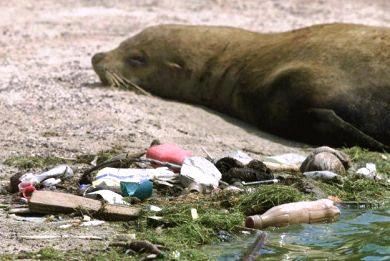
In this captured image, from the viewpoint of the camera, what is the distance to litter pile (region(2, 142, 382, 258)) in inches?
275

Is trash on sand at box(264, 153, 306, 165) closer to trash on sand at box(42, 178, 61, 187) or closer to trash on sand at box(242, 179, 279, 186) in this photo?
trash on sand at box(242, 179, 279, 186)

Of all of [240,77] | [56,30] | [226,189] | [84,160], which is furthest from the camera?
[56,30]

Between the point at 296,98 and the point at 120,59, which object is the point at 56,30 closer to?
the point at 120,59

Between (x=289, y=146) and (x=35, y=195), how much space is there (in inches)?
139

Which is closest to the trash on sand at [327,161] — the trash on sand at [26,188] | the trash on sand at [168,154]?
the trash on sand at [168,154]

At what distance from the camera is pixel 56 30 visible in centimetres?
1486

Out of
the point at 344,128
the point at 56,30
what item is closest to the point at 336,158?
the point at 344,128

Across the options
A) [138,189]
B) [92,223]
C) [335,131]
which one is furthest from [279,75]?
[92,223]

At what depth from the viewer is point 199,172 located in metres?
7.95

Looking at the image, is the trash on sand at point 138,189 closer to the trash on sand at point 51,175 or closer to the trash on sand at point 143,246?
the trash on sand at point 51,175

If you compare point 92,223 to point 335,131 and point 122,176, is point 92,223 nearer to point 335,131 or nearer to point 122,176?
point 122,176

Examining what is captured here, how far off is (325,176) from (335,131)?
141 centimetres

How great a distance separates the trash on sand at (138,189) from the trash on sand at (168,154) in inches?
31.8

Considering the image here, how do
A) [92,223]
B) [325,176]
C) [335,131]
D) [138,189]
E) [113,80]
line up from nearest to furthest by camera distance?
[92,223] → [138,189] → [325,176] → [335,131] → [113,80]
